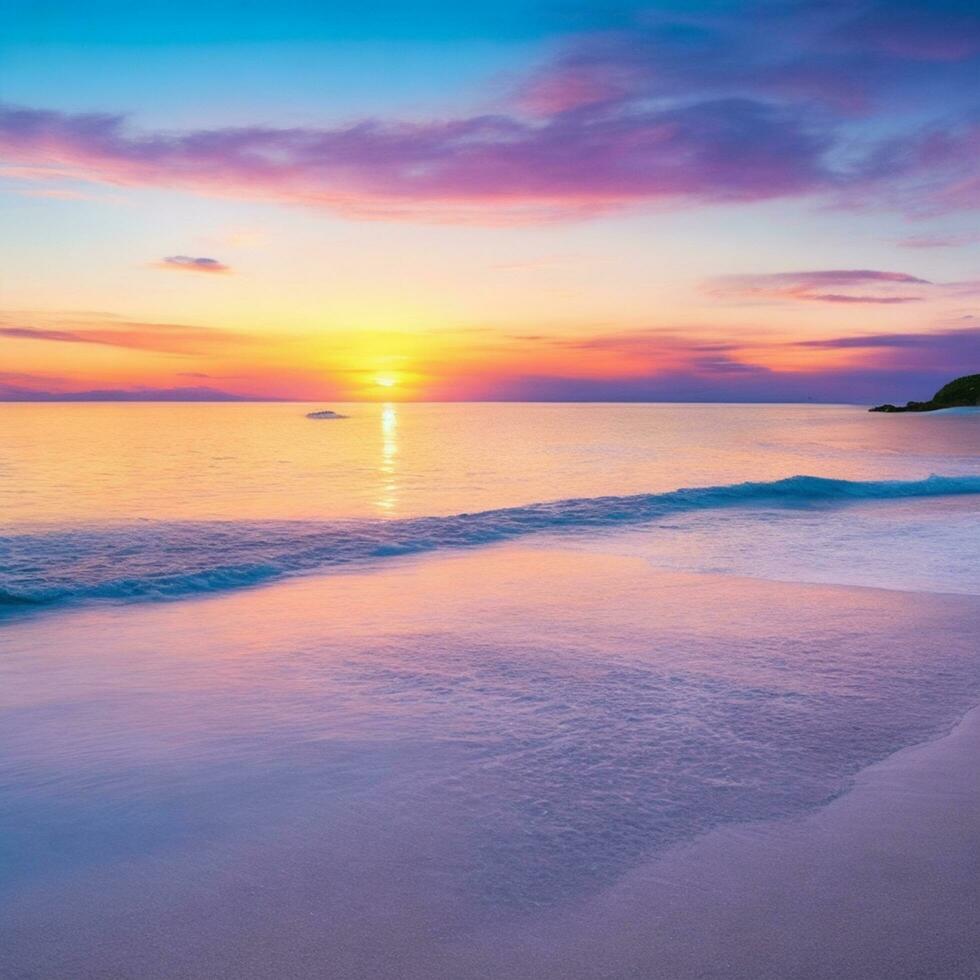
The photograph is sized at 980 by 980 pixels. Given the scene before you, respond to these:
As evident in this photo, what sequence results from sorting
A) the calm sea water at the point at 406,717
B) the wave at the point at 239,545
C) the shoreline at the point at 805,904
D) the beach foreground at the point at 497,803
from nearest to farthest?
the shoreline at the point at 805,904 → the beach foreground at the point at 497,803 → the calm sea water at the point at 406,717 → the wave at the point at 239,545

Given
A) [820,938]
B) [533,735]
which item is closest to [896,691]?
[533,735]

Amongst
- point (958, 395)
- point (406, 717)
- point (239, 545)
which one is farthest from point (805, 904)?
point (958, 395)

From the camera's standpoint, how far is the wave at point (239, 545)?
1180cm

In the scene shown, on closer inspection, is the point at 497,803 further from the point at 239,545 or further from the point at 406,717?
the point at 239,545

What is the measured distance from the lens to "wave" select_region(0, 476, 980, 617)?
38.7ft

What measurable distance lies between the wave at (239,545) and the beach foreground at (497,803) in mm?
2817

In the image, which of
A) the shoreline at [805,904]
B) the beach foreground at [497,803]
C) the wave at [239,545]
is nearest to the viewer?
the shoreline at [805,904]

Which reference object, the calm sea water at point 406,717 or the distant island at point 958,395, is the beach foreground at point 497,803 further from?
the distant island at point 958,395

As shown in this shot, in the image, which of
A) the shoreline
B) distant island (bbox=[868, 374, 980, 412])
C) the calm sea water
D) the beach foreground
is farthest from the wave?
distant island (bbox=[868, 374, 980, 412])

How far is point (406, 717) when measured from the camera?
625 cm

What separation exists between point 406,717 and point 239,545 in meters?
9.89

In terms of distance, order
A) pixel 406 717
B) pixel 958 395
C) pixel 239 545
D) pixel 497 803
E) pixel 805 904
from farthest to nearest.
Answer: pixel 958 395
pixel 239 545
pixel 406 717
pixel 497 803
pixel 805 904

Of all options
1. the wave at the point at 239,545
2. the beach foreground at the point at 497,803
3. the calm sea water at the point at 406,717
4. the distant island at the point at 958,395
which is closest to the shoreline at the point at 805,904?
the beach foreground at the point at 497,803

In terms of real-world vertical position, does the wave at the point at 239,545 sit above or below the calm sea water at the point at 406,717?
above
